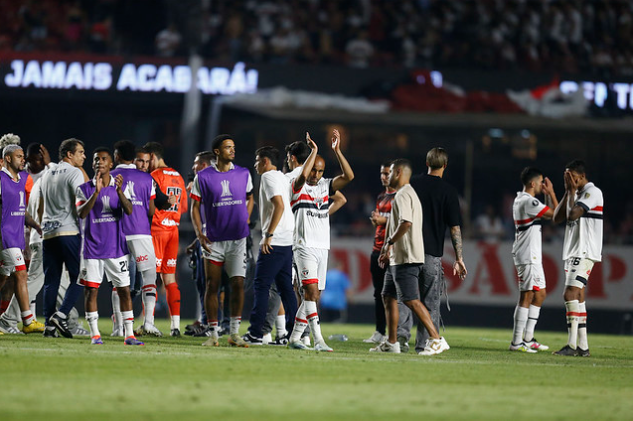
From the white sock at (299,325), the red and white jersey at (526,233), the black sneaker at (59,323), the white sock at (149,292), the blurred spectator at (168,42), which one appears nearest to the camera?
the white sock at (299,325)

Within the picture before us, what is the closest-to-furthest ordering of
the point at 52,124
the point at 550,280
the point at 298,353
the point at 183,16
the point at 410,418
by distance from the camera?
the point at 410,418 → the point at 298,353 → the point at 550,280 → the point at 183,16 → the point at 52,124

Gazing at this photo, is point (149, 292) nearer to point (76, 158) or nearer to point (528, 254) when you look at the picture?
point (76, 158)

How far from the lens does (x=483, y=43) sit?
25.2 meters

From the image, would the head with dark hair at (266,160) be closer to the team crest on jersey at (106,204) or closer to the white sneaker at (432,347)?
the team crest on jersey at (106,204)

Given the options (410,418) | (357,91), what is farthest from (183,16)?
(410,418)

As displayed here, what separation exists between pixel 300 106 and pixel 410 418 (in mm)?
18040

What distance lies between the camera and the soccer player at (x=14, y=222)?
1148 cm

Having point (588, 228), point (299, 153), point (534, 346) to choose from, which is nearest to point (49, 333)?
point (299, 153)

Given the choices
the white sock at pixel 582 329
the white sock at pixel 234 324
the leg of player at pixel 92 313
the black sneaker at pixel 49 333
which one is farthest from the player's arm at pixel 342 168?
the black sneaker at pixel 49 333

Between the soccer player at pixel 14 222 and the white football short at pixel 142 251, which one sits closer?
the white football short at pixel 142 251

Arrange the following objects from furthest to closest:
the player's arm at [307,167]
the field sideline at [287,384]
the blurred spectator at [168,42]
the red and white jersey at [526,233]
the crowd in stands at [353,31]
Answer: the crowd in stands at [353,31] → the blurred spectator at [168,42] → the red and white jersey at [526,233] → the player's arm at [307,167] → the field sideline at [287,384]

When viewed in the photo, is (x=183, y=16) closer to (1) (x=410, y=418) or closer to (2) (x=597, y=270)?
(2) (x=597, y=270)

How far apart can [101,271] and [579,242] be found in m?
5.68

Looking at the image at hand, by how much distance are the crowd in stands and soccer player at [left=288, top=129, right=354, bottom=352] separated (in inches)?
552
